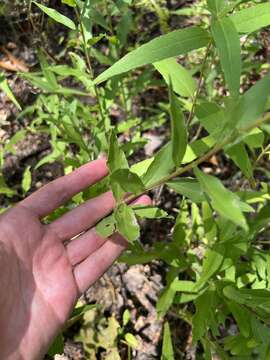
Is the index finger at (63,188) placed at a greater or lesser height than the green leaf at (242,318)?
greater

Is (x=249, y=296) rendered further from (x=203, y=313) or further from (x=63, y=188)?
(x=63, y=188)

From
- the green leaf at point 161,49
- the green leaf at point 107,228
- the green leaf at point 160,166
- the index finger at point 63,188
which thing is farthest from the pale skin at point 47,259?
the green leaf at point 161,49

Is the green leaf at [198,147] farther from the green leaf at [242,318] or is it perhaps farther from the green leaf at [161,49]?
the green leaf at [242,318]

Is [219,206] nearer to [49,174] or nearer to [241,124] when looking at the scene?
[241,124]

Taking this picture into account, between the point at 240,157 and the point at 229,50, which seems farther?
the point at 240,157

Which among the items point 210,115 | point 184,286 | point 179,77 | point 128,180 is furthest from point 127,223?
point 184,286

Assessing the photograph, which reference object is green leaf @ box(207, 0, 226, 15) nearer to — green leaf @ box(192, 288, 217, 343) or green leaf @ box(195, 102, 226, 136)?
green leaf @ box(195, 102, 226, 136)

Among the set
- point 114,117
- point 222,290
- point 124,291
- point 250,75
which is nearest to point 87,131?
point 114,117
